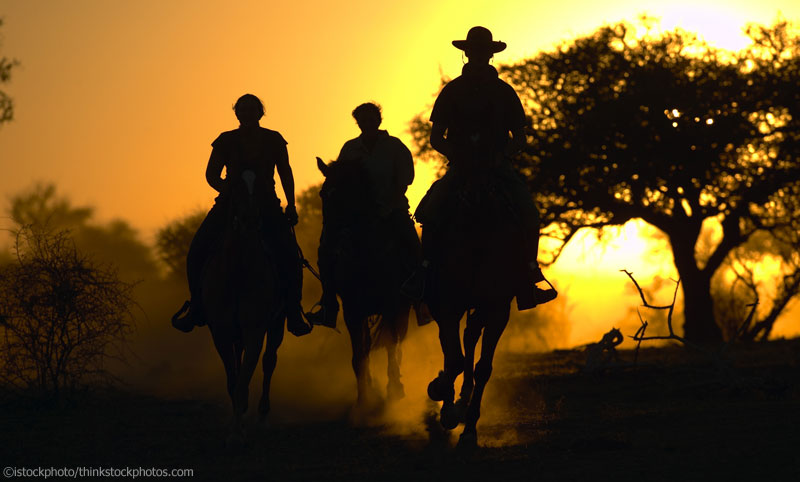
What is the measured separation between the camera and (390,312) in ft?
45.7

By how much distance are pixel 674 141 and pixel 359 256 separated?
1854cm

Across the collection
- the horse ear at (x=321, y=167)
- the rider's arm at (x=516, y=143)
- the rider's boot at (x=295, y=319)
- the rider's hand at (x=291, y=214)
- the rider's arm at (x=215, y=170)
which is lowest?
the rider's boot at (x=295, y=319)

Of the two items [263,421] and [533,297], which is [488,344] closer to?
[533,297]

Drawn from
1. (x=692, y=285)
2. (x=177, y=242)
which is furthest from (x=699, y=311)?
(x=177, y=242)

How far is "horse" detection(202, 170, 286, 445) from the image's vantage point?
A: 11.1 metres

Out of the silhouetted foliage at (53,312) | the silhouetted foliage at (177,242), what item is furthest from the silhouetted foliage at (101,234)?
the silhouetted foliage at (53,312)

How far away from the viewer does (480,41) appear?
11.5m

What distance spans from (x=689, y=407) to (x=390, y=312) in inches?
135

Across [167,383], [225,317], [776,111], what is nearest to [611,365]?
[167,383]

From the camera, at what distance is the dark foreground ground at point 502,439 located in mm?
8734

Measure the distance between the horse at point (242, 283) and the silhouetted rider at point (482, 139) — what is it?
1525 mm

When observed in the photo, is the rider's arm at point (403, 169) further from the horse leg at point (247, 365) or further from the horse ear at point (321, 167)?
the horse leg at point (247, 365)

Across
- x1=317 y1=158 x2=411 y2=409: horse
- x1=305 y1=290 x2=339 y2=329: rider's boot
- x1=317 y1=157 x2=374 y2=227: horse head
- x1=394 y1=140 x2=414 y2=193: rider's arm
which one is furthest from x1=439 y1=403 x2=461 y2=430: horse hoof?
x1=394 y1=140 x2=414 y2=193: rider's arm

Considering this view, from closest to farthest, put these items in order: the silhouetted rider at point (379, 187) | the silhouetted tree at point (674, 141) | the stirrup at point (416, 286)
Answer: the stirrup at point (416, 286)
the silhouetted rider at point (379, 187)
the silhouetted tree at point (674, 141)
